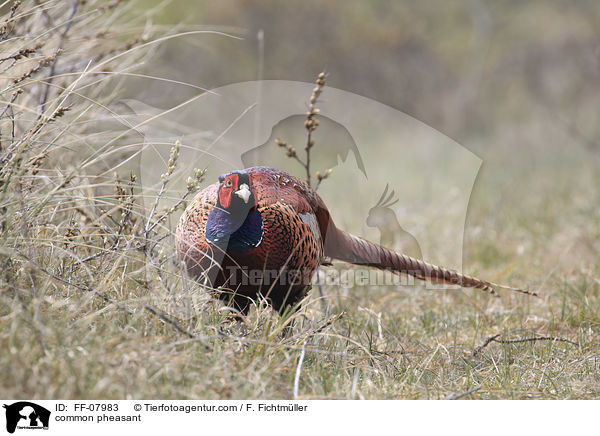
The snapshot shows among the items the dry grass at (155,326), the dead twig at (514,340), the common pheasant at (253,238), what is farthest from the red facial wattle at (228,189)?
the dead twig at (514,340)

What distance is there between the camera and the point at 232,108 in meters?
5.07

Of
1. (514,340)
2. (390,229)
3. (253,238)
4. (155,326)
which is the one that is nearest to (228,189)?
(253,238)

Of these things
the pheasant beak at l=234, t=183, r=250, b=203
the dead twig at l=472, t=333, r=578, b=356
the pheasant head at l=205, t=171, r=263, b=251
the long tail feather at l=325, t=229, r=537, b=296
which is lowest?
the dead twig at l=472, t=333, r=578, b=356

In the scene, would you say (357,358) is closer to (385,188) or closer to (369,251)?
(369,251)

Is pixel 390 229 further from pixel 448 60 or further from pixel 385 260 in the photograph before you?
pixel 448 60

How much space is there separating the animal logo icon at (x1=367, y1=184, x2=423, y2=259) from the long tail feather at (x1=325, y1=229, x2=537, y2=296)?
1125mm

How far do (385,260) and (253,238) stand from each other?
2.81 ft

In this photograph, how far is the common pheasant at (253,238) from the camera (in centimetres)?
228

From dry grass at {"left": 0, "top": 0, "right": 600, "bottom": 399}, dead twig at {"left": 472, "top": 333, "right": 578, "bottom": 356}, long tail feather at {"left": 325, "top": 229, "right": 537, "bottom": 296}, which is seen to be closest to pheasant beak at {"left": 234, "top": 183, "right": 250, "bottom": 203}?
dry grass at {"left": 0, "top": 0, "right": 600, "bottom": 399}

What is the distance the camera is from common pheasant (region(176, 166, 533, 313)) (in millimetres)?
2279
